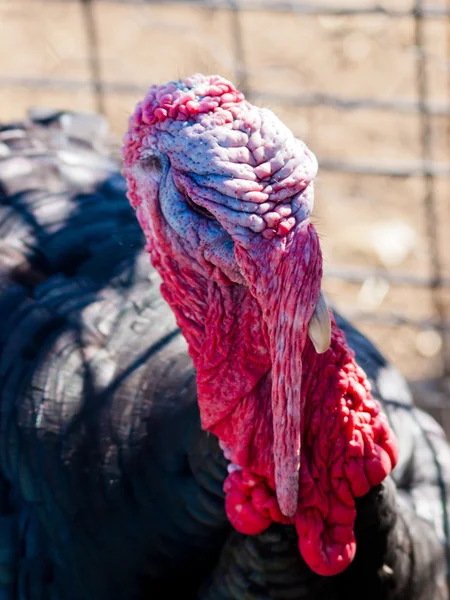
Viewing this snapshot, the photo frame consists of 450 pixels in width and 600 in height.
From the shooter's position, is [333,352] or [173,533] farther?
[173,533]

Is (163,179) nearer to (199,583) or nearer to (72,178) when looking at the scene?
(199,583)

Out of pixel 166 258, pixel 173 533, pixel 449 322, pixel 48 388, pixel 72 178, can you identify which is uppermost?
pixel 166 258

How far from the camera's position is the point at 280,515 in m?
1.91

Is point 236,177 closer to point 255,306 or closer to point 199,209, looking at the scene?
point 199,209

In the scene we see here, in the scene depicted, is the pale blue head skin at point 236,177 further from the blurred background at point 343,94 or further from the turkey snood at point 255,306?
the blurred background at point 343,94

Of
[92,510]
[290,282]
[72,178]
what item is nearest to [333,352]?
[290,282]

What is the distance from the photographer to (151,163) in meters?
1.84

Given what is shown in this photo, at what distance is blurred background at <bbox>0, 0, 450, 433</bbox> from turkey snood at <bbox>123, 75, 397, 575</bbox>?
70.1 inches

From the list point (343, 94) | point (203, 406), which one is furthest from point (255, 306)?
point (343, 94)

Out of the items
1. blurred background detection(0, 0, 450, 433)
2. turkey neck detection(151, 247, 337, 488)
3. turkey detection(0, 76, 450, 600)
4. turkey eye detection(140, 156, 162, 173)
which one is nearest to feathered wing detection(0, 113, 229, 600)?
turkey detection(0, 76, 450, 600)

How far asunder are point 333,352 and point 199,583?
2.02 feet

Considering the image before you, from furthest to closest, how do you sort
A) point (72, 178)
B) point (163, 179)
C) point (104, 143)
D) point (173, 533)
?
point (104, 143) < point (72, 178) < point (173, 533) < point (163, 179)

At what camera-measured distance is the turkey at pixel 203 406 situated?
1714 millimetres

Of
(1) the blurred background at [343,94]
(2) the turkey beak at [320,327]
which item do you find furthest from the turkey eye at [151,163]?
(1) the blurred background at [343,94]
